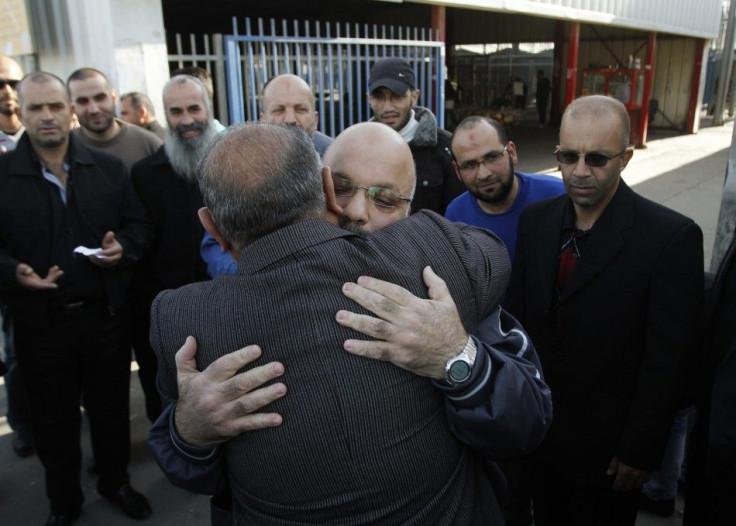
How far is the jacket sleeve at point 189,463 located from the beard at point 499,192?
74.0 inches

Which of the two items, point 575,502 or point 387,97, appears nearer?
point 575,502

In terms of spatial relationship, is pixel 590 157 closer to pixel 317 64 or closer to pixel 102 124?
pixel 102 124

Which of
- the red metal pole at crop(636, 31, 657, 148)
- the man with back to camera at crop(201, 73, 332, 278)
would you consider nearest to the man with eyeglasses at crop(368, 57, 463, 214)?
the man with back to camera at crop(201, 73, 332, 278)

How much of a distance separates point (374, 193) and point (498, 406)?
32.0 inches

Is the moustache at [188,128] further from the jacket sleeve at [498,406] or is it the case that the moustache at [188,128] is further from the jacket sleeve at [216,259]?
the jacket sleeve at [498,406]

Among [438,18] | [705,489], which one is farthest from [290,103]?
[438,18]

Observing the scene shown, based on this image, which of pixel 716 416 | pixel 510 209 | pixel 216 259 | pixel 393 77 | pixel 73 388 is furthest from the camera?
pixel 393 77

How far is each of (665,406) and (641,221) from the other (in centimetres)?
68

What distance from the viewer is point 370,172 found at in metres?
1.82

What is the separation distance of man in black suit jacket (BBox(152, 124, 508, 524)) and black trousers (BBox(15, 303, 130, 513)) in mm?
1961

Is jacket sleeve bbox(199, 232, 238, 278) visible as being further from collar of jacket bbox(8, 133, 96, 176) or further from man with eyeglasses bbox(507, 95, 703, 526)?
man with eyeglasses bbox(507, 95, 703, 526)

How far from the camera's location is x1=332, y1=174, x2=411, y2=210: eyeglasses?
1822 millimetres

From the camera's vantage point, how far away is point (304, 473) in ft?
3.98

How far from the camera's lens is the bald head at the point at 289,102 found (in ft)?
12.0
